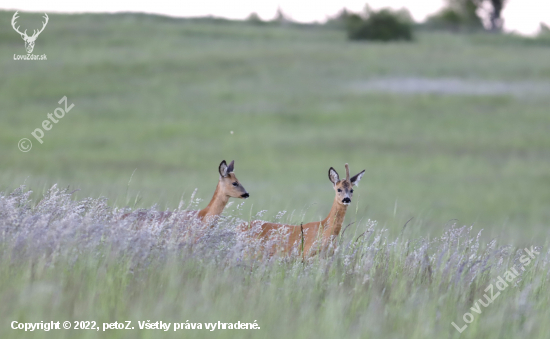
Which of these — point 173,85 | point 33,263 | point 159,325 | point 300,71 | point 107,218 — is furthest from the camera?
point 300,71

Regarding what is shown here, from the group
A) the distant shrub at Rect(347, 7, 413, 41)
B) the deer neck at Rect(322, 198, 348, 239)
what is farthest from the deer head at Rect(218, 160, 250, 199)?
the distant shrub at Rect(347, 7, 413, 41)

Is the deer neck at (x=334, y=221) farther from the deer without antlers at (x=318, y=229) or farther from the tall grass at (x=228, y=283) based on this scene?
the tall grass at (x=228, y=283)

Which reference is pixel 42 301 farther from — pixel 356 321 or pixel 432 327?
pixel 432 327

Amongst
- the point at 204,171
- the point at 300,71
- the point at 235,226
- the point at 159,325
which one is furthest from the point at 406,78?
the point at 159,325

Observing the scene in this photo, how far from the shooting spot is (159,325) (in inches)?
159

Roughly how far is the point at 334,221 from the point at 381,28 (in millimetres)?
41644

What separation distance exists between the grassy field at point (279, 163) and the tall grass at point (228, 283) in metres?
0.02

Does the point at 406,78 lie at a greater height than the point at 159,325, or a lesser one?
greater

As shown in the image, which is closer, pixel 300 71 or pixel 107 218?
pixel 107 218

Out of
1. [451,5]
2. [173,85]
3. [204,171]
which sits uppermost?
[451,5]

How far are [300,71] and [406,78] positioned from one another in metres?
5.58

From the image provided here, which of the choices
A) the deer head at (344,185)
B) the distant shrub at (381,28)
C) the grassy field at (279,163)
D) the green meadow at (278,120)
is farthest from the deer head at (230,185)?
the distant shrub at (381,28)

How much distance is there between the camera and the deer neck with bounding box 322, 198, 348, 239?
6219mm

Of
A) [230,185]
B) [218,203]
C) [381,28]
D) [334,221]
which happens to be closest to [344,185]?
[334,221]
